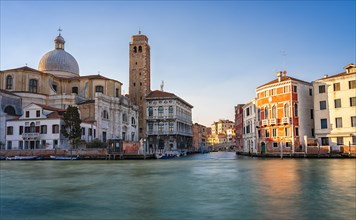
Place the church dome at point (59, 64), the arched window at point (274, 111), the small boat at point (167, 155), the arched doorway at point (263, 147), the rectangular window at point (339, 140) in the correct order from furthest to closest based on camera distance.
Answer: the church dome at point (59, 64) → the small boat at point (167, 155) → the arched doorway at point (263, 147) → the arched window at point (274, 111) → the rectangular window at point (339, 140)

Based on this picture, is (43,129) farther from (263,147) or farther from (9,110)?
(263,147)

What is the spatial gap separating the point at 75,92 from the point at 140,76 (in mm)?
10702

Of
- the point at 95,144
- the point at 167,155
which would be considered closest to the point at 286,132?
the point at 167,155

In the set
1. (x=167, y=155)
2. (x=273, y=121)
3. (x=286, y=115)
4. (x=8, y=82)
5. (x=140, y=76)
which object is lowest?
(x=167, y=155)

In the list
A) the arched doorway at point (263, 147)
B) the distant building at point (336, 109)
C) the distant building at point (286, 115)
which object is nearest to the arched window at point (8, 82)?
the distant building at point (286, 115)

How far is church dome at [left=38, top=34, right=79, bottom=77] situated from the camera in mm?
53812

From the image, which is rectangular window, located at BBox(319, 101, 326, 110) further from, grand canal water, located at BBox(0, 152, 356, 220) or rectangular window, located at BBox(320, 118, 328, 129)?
grand canal water, located at BBox(0, 152, 356, 220)

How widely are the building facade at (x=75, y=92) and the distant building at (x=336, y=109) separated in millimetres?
25948

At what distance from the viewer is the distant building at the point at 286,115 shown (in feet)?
114

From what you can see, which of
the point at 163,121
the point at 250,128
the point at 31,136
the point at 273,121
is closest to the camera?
the point at 273,121

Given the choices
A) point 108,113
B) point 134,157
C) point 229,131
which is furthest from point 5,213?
point 229,131

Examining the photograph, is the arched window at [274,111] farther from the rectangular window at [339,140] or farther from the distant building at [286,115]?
the rectangular window at [339,140]

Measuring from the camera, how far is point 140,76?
56094 mm

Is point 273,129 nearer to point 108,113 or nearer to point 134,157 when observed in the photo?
point 134,157
